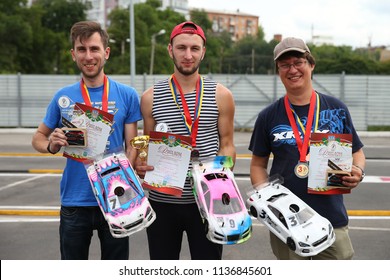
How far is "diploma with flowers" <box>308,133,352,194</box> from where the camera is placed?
2992 millimetres

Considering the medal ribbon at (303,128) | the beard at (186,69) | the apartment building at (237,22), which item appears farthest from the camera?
the apartment building at (237,22)

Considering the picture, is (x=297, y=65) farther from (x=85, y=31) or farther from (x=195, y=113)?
(x=85, y=31)

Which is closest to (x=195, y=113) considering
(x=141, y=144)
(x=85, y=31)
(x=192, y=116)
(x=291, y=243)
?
(x=192, y=116)

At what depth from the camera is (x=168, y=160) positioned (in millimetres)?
3059

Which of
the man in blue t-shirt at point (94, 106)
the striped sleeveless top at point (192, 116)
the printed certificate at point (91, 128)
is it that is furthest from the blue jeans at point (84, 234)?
the printed certificate at point (91, 128)

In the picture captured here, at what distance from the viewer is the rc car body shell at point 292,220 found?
2863 millimetres

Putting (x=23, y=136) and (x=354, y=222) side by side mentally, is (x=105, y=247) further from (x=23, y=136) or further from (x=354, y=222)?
(x=23, y=136)

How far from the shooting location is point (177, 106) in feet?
A: 11.2

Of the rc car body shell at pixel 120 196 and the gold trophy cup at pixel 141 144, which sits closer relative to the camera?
the rc car body shell at pixel 120 196

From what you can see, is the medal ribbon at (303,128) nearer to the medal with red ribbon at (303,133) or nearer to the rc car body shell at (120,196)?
the medal with red ribbon at (303,133)

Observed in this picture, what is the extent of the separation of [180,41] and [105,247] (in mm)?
1466

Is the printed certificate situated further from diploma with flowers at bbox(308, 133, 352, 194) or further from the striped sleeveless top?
diploma with flowers at bbox(308, 133, 352, 194)

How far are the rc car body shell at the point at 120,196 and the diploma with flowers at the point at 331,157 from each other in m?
0.99
